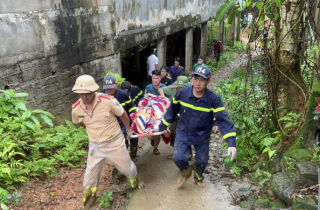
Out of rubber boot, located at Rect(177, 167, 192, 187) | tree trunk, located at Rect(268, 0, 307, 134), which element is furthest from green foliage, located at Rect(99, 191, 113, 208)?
tree trunk, located at Rect(268, 0, 307, 134)

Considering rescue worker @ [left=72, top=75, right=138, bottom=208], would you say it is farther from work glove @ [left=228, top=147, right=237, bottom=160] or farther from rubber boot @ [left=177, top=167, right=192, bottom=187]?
work glove @ [left=228, top=147, right=237, bottom=160]

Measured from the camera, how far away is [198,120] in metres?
4.19

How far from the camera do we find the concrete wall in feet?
17.7

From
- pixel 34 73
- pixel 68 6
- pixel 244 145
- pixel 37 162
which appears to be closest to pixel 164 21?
pixel 68 6

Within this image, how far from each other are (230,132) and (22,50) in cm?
438

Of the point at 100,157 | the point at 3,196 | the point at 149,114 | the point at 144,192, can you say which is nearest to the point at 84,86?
the point at 100,157

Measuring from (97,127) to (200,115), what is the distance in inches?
60.4

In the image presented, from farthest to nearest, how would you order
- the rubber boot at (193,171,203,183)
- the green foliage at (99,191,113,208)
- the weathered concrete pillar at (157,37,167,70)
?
1. the weathered concrete pillar at (157,37,167,70)
2. the rubber boot at (193,171,203,183)
3. the green foliage at (99,191,113,208)

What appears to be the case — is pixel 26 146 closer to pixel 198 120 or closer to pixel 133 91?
pixel 133 91

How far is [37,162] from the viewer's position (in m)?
4.84

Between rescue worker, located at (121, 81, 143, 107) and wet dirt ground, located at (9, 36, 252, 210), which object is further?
rescue worker, located at (121, 81, 143, 107)

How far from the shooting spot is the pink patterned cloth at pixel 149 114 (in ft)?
16.1

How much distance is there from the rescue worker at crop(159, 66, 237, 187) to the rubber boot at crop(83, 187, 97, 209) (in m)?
1.38

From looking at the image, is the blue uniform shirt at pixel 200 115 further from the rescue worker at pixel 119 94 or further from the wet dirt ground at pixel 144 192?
the rescue worker at pixel 119 94
